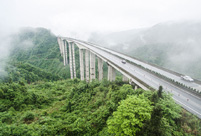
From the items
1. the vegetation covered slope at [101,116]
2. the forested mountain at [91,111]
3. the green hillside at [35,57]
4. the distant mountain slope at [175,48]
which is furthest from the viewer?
the distant mountain slope at [175,48]

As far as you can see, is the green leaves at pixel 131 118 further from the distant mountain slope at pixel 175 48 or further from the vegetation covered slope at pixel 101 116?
the distant mountain slope at pixel 175 48

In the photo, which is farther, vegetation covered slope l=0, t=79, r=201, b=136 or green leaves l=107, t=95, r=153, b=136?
vegetation covered slope l=0, t=79, r=201, b=136

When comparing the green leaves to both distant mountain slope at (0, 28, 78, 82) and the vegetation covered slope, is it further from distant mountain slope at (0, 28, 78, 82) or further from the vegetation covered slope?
distant mountain slope at (0, 28, 78, 82)

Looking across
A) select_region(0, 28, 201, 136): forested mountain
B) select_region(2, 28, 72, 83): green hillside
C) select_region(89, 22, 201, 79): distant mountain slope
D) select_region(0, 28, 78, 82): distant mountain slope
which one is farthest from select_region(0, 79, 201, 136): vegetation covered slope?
select_region(89, 22, 201, 79): distant mountain slope

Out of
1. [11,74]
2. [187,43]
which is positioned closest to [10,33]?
[11,74]

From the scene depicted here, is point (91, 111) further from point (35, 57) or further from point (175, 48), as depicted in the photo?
point (35, 57)

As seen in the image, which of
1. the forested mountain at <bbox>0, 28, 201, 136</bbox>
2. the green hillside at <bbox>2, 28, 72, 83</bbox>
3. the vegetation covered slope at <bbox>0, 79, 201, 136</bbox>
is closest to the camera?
the vegetation covered slope at <bbox>0, 79, 201, 136</bbox>

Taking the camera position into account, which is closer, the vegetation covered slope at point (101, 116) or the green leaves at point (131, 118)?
the green leaves at point (131, 118)

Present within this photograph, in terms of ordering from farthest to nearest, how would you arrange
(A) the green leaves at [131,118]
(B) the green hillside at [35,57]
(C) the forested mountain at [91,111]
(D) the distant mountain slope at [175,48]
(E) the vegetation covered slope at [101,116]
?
1. (D) the distant mountain slope at [175,48]
2. (B) the green hillside at [35,57]
3. (C) the forested mountain at [91,111]
4. (E) the vegetation covered slope at [101,116]
5. (A) the green leaves at [131,118]

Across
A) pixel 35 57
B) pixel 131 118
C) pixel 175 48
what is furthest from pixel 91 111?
pixel 35 57

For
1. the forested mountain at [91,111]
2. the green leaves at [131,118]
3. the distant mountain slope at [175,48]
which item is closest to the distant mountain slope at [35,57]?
the forested mountain at [91,111]
